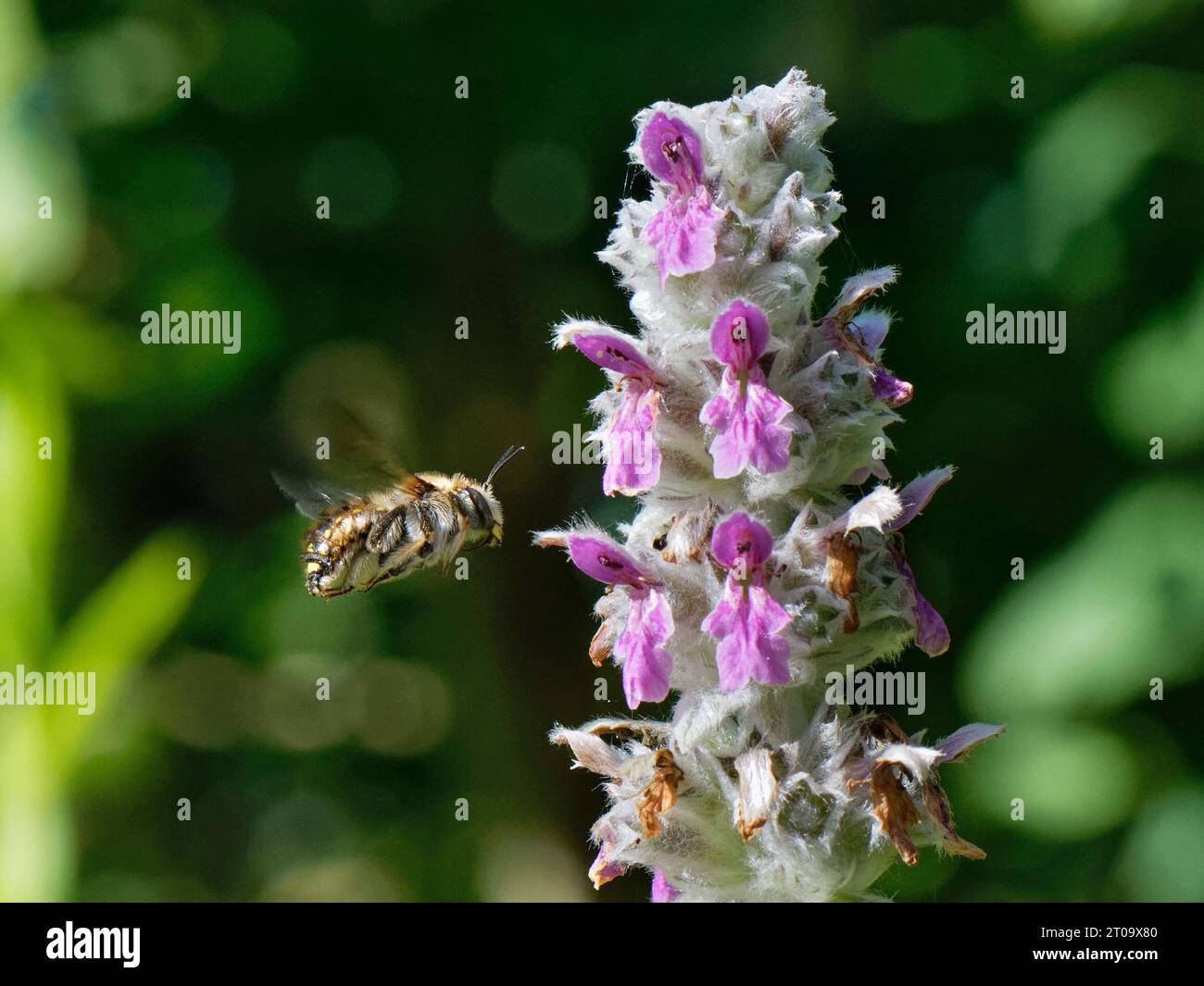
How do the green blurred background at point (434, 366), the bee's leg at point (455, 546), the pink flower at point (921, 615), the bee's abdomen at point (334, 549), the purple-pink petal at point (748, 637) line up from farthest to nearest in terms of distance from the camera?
the green blurred background at point (434, 366), the bee's leg at point (455, 546), the bee's abdomen at point (334, 549), the pink flower at point (921, 615), the purple-pink petal at point (748, 637)

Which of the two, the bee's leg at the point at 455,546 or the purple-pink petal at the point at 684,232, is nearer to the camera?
the purple-pink petal at the point at 684,232

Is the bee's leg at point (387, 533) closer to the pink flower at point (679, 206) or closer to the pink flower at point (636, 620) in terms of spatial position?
the pink flower at point (636, 620)

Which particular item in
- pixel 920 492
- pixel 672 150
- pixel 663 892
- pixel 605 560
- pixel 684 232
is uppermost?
pixel 672 150

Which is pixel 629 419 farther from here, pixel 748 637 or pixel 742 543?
pixel 748 637

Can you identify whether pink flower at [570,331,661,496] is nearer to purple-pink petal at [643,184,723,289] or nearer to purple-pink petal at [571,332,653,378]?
purple-pink petal at [571,332,653,378]

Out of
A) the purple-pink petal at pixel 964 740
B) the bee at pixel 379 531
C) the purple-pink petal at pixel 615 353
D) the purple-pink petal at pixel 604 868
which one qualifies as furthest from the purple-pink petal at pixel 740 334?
the bee at pixel 379 531

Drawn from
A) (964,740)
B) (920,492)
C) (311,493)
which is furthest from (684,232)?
(311,493)

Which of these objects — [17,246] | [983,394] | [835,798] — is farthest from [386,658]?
[835,798]
